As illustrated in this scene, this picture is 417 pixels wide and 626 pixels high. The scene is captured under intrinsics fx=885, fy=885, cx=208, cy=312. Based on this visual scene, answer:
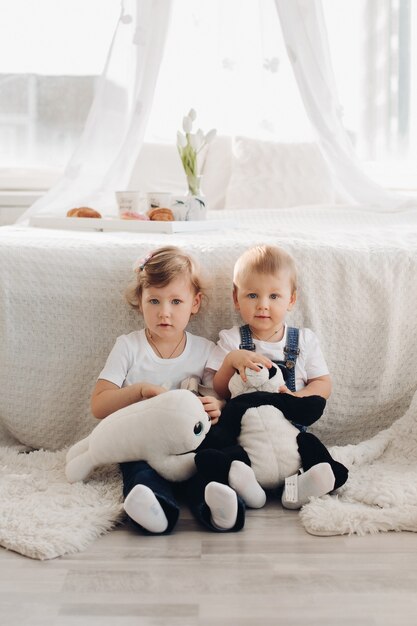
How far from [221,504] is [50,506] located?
39cm

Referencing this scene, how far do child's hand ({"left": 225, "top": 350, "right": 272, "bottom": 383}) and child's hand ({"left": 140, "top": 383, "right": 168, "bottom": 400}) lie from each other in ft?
0.59

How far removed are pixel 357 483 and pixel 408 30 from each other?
10.5ft

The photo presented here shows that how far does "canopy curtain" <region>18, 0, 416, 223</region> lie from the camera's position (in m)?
3.33

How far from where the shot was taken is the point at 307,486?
6.40ft

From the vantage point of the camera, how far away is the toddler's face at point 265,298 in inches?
85.7

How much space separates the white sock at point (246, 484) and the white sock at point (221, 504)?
0.11 metres

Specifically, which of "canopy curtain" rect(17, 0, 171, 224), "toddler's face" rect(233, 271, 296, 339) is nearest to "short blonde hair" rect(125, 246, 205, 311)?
"toddler's face" rect(233, 271, 296, 339)

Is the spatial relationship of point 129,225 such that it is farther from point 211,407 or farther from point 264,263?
point 211,407

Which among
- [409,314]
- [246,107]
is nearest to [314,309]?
[409,314]

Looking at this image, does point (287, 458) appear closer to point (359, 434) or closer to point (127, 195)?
point (359, 434)

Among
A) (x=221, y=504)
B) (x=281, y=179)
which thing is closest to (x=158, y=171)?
(x=281, y=179)

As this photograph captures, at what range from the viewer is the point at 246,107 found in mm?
4203

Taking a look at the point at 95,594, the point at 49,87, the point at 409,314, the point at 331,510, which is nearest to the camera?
the point at 95,594

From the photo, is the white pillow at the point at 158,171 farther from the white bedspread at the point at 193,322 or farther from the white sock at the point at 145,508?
the white sock at the point at 145,508
